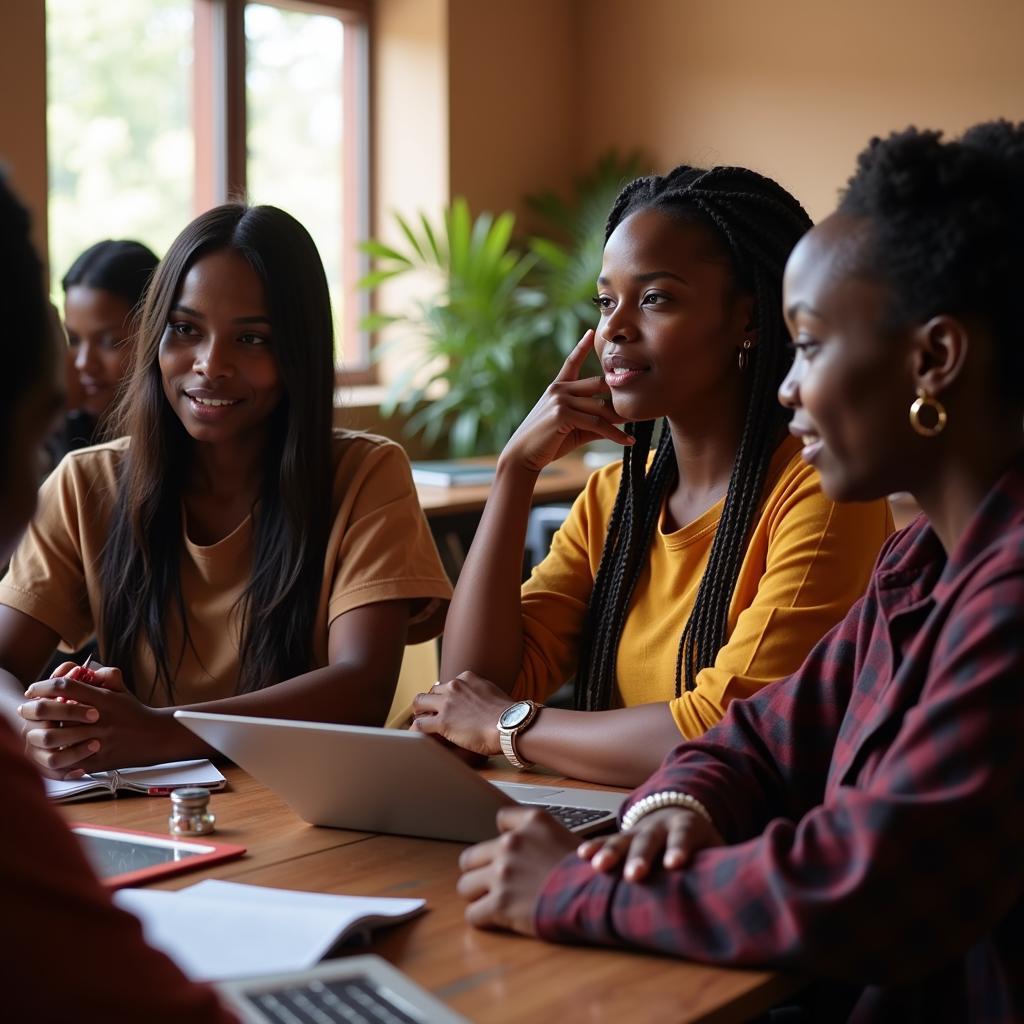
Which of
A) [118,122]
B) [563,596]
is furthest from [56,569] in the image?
[118,122]

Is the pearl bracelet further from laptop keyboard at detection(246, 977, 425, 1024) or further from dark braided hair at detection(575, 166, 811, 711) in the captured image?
dark braided hair at detection(575, 166, 811, 711)

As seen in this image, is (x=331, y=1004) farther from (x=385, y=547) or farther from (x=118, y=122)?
(x=118, y=122)

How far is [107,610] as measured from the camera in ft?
6.97

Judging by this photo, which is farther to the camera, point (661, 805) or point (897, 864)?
point (661, 805)

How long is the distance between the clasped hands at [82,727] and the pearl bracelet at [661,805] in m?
0.67

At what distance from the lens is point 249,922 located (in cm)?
115

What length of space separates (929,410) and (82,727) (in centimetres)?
107

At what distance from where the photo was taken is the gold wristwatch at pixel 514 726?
170cm

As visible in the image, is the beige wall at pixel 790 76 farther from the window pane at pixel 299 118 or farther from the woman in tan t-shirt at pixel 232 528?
the woman in tan t-shirt at pixel 232 528

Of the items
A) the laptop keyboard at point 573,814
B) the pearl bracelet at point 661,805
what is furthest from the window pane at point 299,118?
the pearl bracelet at point 661,805

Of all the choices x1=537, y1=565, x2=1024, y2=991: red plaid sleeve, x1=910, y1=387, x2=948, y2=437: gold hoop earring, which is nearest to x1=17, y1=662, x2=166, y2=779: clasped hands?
x1=537, y1=565, x2=1024, y2=991: red plaid sleeve

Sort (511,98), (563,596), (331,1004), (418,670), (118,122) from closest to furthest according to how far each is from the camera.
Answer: (331,1004) < (563,596) < (418,670) < (118,122) < (511,98)

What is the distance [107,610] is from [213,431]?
0.32m

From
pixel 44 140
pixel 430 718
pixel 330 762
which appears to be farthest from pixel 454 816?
pixel 44 140
